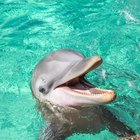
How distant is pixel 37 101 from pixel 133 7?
560cm

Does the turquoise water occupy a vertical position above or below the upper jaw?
below

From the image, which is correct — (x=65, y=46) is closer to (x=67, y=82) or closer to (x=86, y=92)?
(x=67, y=82)

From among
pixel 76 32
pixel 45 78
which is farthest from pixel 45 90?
pixel 76 32

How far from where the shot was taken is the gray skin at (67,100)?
5625mm

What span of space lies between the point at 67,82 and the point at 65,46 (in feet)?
12.5

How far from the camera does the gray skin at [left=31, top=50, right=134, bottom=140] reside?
5.62 metres

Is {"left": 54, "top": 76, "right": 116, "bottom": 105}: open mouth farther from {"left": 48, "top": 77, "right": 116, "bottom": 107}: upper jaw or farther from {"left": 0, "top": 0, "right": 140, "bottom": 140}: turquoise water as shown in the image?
{"left": 0, "top": 0, "right": 140, "bottom": 140}: turquoise water

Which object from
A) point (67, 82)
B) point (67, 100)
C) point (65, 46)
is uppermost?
point (67, 82)

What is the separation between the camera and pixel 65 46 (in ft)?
31.3

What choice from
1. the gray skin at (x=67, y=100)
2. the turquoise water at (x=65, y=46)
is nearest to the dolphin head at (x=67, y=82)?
the gray skin at (x=67, y=100)

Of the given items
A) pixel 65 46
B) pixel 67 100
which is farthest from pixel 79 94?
pixel 65 46

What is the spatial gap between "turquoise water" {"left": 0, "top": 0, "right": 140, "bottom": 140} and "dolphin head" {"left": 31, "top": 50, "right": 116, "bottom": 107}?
718 mm

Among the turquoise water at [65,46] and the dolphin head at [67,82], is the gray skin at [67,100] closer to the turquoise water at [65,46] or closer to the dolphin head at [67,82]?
the dolphin head at [67,82]

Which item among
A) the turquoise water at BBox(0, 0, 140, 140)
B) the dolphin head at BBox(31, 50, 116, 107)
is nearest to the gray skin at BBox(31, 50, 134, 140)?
the dolphin head at BBox(31, 50, 116, 107)
